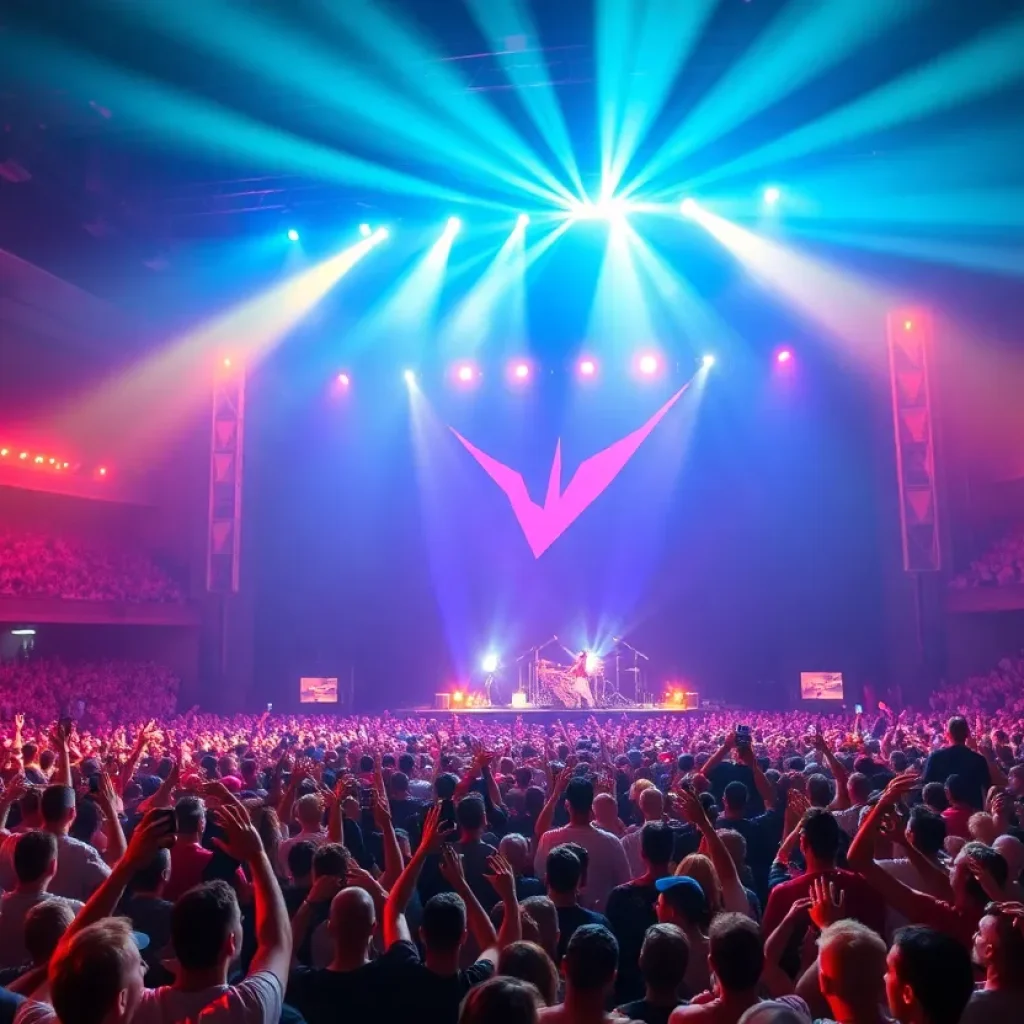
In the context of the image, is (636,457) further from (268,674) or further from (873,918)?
(873,918)

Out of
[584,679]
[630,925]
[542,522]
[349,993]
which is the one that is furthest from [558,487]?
[349,993]

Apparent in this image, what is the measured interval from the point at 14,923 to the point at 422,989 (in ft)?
6.63

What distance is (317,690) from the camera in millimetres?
29359

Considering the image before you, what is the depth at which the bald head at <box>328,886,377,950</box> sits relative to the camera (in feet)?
11.5

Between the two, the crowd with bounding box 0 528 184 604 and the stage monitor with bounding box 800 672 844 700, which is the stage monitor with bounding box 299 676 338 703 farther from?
the stage monitor with bounding box 800 672 844 700

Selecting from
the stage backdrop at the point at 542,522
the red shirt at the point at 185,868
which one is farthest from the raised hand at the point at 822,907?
the stage backdrop at the point at 542,522

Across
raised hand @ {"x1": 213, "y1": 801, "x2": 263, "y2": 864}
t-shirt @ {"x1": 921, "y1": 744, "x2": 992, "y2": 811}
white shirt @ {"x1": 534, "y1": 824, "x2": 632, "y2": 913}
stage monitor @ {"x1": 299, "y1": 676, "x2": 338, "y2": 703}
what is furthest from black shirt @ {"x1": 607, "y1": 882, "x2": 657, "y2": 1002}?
stage monitor @ {"x1": 299, "y1": 676, "x2": 338, "y2": 703}

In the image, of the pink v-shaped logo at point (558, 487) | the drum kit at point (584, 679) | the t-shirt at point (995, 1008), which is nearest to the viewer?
the t-shirt at point (995, 1008)

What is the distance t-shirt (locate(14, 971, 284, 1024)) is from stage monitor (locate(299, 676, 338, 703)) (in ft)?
88.3

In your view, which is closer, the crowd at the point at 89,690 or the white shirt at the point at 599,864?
the white shirt at the point at 599,864

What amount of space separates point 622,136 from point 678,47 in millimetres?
4036

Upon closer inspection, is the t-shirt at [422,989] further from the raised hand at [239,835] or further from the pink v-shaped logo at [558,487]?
the pink v-shaped logo at [558,487]

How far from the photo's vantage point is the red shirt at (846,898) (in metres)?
4.04

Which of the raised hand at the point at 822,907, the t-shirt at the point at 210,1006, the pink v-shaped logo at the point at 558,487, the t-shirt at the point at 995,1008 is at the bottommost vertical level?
the t-shirt at the point at 995,1008
